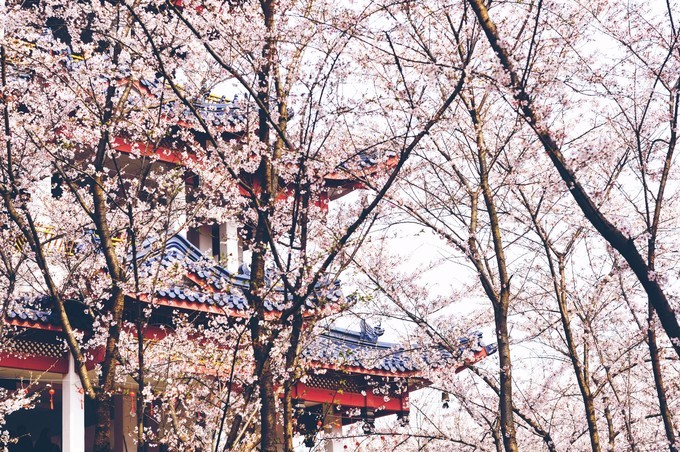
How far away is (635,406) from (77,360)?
36.7ft

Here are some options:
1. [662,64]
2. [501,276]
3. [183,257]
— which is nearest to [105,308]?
[183,257]

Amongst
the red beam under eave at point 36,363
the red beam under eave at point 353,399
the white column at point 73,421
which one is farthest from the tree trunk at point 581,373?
the red beam under eave at point 36,363

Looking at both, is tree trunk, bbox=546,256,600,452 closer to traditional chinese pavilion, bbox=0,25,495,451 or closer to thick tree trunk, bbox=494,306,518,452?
traditional chinese pavilion, bbox=0,25,495,451

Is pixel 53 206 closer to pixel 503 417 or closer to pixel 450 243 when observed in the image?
pixel 450 243

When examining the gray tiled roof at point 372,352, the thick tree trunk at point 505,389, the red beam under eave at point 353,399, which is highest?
the gray tiled roof at point 372,352

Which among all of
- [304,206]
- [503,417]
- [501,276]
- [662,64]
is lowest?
[503,417]

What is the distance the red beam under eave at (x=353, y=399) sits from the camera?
16.4m

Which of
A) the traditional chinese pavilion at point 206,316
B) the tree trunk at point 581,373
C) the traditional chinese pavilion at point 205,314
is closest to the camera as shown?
the tree trunk at point 581,373

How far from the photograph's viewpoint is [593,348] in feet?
41.9

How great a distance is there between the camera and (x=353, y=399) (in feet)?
55.2

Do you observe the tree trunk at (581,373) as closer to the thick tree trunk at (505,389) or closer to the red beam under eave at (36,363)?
the thick tree trunk at (505,389)

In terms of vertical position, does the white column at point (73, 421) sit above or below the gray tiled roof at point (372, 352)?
below

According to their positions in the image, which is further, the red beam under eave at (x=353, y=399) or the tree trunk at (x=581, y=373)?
the red beam under eave at (x=353, y=399)

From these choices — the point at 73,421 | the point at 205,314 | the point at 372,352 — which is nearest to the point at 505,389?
the point at 205,314
